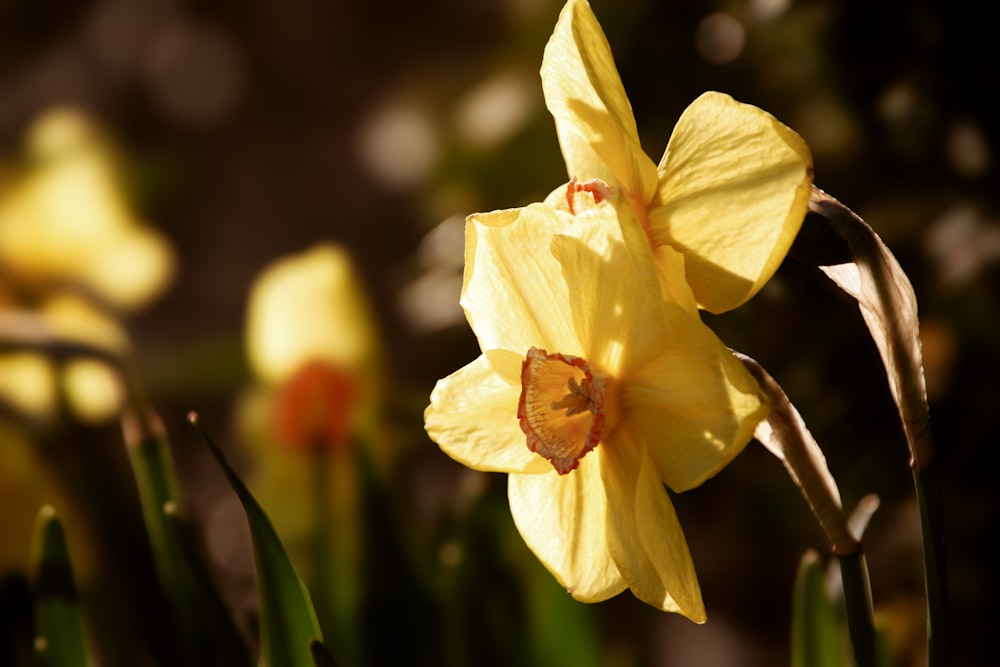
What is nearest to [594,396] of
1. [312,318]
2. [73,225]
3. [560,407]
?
[560,407]

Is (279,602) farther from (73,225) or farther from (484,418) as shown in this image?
(73,225)

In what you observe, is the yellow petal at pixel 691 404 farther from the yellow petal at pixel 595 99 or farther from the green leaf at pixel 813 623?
the green leaf at pixel 813 623

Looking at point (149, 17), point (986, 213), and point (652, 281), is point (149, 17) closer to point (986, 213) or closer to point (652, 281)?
Result: point (986, 213)

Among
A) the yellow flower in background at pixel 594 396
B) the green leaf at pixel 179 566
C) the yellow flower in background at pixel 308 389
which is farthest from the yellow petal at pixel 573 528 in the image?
the yellow flower in background at pixel 308 389

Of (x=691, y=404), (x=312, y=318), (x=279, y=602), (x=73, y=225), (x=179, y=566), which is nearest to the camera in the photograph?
(x=691, y=404)

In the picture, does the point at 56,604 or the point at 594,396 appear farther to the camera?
the point at 56,604

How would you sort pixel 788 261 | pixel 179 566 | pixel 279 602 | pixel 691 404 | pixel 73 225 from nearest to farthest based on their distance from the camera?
pixel 691 404 < pixel 279 602 < pixel 179 566 < pixel 788 261 < pixel 73 225

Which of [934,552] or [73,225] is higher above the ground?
[73,225]
